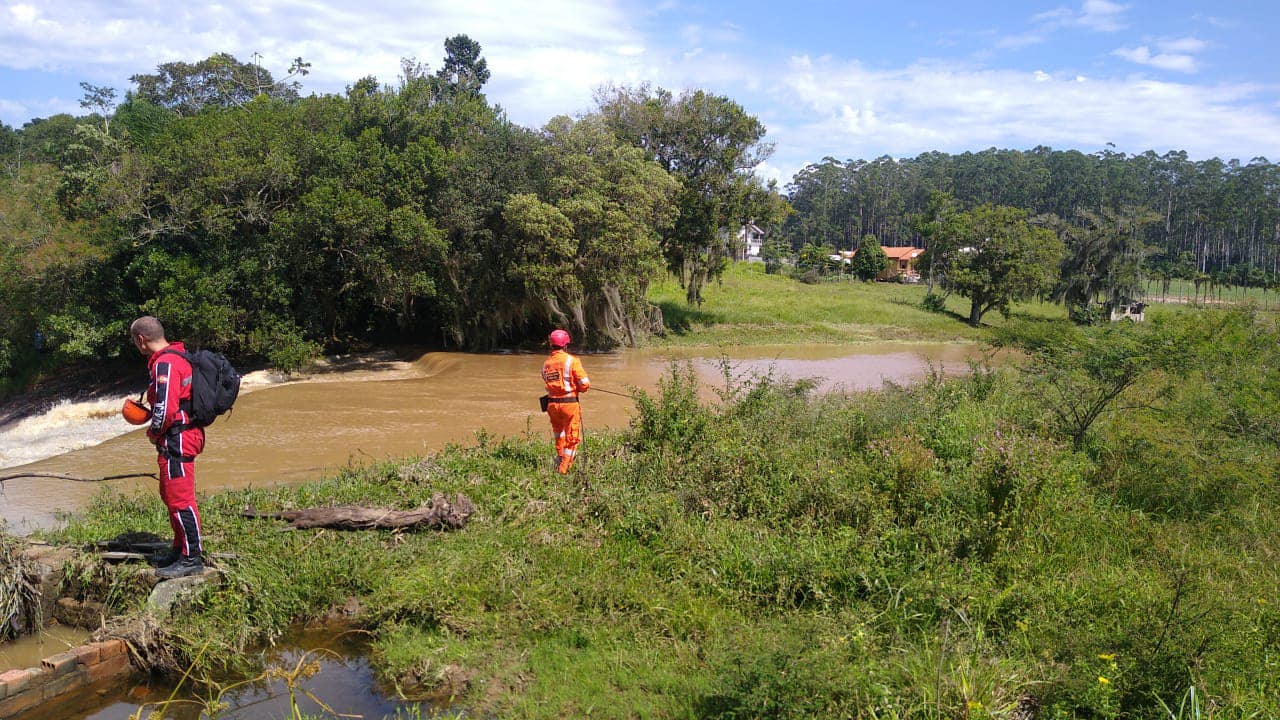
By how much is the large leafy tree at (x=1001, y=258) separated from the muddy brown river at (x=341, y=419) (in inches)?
581

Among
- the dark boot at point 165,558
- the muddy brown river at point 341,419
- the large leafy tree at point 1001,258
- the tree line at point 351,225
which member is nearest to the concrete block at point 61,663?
the dark boot at point 165,558

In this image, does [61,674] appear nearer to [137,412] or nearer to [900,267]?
[137,412]

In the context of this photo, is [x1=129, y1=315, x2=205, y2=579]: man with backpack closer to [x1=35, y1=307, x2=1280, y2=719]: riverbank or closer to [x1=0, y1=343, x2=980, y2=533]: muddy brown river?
[x1=35, y1=307, x2=1280, y2=719]: riverbank

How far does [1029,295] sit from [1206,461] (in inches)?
1349

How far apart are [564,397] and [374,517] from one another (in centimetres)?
230

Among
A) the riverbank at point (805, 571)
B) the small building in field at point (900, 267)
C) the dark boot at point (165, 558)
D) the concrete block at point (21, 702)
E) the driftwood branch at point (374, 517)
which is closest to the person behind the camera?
the riverbank at point (805, 571)

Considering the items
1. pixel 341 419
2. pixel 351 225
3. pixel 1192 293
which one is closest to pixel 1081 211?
pixel 1192 293

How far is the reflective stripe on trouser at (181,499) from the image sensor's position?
564 cm

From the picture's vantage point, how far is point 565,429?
839 cm

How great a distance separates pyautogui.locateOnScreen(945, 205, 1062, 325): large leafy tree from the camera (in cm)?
3816

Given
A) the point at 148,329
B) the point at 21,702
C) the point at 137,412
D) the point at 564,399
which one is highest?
the point at 148,329

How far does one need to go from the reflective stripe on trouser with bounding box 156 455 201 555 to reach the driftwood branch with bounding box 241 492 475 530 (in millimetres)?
1066

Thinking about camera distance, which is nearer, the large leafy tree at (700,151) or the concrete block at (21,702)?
the concrete block at (21,702)

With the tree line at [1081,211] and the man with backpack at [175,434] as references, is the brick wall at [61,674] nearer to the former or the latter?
the man with backpack at [175,434]
